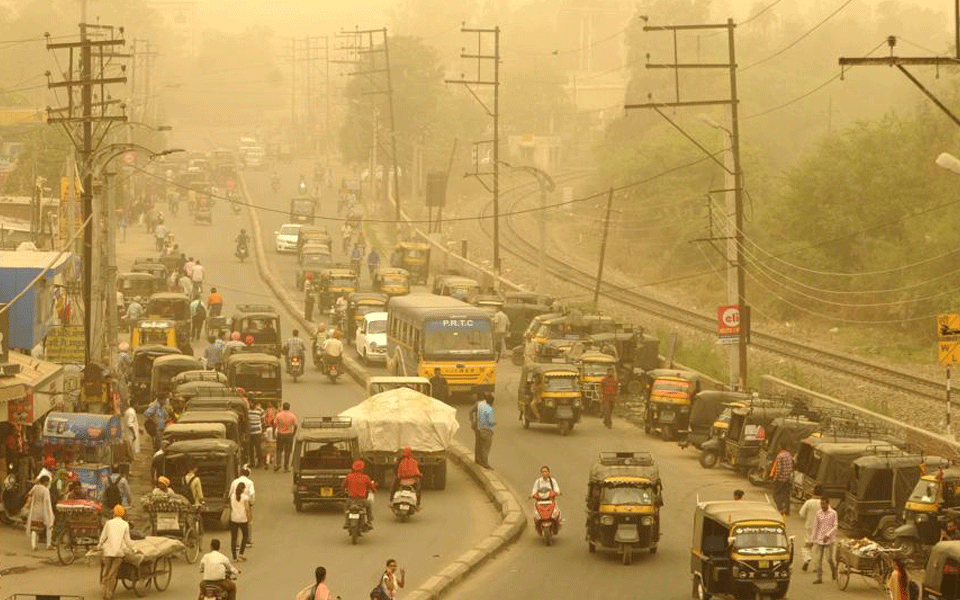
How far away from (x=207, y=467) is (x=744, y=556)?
1047 cm

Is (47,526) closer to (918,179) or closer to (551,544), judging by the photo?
(551,544)

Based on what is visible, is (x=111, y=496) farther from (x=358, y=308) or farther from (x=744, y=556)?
(x=358, y=308)

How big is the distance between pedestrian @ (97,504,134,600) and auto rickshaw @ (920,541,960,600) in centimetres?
1169

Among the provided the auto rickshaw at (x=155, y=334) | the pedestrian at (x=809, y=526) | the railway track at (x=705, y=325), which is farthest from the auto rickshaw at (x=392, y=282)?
the pedestrian at (x=809, y=526)

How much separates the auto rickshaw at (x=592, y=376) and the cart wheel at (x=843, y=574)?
19381mm

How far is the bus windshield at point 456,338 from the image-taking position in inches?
1905

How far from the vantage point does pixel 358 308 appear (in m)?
60.6

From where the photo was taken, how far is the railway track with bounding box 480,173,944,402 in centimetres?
5769

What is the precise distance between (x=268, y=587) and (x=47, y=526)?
496cm

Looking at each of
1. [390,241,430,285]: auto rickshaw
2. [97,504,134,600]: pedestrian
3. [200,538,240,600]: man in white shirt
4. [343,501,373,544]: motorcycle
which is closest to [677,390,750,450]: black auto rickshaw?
[343,501,373,544]: motorcycle

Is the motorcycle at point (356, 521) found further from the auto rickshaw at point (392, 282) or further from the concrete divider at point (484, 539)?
the auto rickshaw at point (392, 282)

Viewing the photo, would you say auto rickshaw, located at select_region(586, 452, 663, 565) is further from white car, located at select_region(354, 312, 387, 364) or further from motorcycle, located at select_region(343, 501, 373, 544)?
white car, located at select_region(354, 312, 387, 364)

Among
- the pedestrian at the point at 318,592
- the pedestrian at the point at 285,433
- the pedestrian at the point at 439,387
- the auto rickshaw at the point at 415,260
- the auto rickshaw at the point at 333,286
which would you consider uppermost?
the auto rickshaw at the point at 415,260

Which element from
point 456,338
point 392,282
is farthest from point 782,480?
point 392,282
